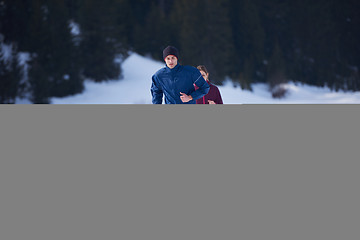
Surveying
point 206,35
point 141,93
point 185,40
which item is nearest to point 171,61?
point 141,93

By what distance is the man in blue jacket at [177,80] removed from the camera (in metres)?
3.66

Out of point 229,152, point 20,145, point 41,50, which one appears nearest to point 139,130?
point 229,152

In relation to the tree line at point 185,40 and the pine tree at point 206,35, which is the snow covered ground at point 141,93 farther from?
the pine tree at point 206,35

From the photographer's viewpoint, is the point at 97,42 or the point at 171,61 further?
the point at 97,42

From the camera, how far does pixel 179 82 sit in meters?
3.67

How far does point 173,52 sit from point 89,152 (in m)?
1.66

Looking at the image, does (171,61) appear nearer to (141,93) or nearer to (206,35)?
(141,93)

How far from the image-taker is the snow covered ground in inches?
687

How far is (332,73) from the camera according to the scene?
28641 millimetres

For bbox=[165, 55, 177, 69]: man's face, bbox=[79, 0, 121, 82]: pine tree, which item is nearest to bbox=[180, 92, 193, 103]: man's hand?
bbox=[165, 55, 177, 69]: man's face

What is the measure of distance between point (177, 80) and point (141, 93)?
1461 cm

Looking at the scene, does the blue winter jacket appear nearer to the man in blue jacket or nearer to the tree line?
the man in blue jacket

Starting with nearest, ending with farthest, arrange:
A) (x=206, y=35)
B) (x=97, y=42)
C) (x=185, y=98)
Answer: (x=185, y=98)
(x=97, y=42)
(x=206, y=35)

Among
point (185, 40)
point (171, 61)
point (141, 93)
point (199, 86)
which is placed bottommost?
point (199, 86)
